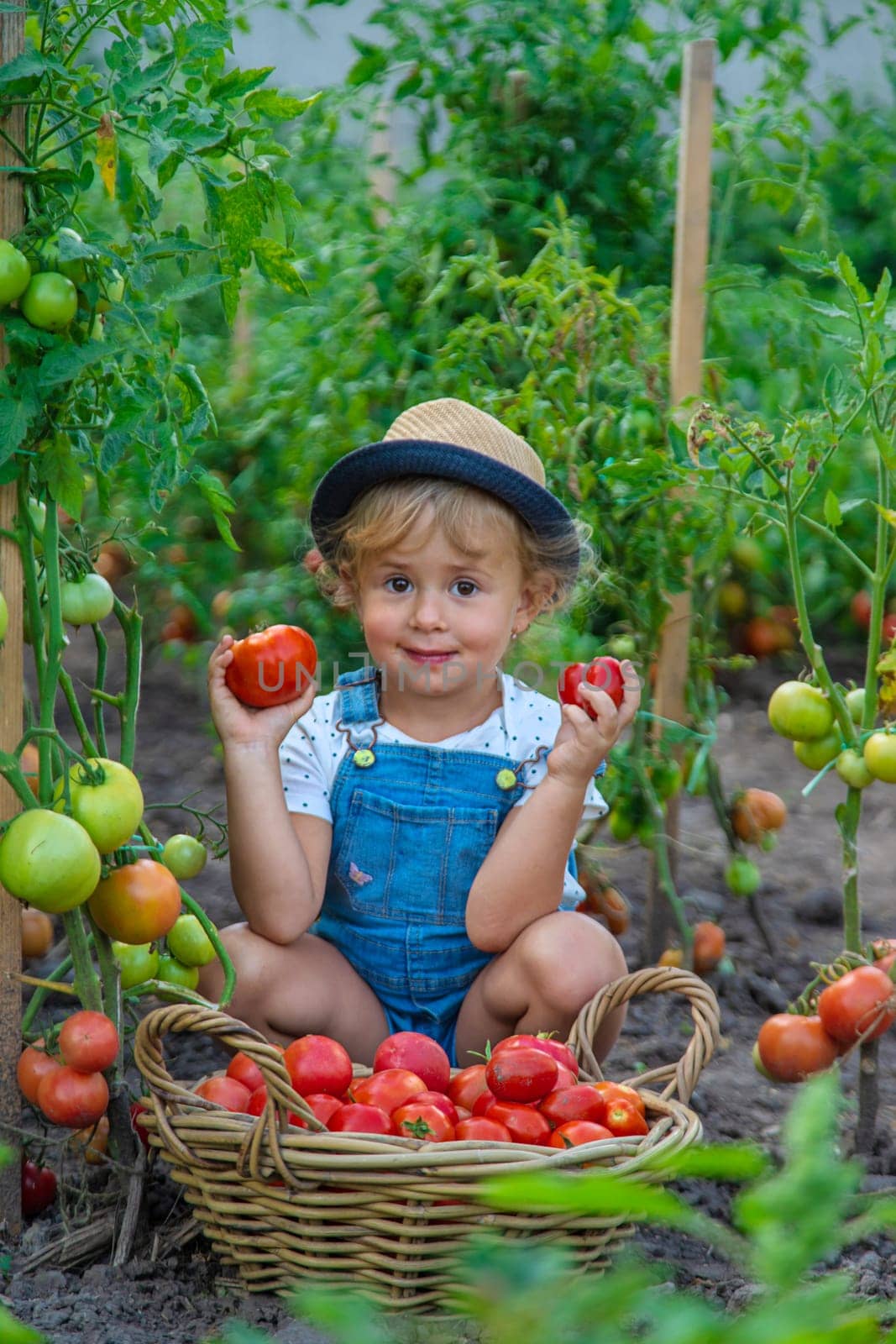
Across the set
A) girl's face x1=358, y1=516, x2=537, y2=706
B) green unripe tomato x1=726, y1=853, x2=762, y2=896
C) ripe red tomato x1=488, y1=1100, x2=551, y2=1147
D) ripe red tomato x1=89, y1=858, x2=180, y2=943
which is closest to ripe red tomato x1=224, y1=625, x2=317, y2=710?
girl's face x1=358, y1=516, x2=537, y2=706

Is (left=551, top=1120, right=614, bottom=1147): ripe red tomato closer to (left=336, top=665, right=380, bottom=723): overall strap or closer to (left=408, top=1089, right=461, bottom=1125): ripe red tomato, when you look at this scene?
(left=408, top=1089, right=461, bottom=1125): ripe red tomato

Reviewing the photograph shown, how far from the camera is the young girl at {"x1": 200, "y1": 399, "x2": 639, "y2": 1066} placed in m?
1.91

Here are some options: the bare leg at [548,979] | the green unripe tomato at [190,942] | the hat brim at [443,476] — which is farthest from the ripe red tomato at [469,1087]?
the hat brim at [443,476]

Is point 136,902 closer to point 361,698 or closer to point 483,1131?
point 483,1131

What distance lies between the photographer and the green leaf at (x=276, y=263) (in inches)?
60.9

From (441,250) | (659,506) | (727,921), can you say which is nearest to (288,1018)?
(659,506)

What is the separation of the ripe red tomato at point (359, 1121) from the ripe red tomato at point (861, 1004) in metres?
0.67

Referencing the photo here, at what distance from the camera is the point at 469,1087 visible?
5.60 feet

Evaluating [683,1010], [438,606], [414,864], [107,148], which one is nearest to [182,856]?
[414,864]

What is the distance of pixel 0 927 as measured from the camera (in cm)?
159

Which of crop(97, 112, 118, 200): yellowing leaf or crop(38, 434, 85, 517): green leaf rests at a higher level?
crop(97, 112, 118, 200): yellowing leaf

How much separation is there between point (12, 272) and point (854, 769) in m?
1.25

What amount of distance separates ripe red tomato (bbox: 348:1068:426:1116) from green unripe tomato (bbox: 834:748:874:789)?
73cm

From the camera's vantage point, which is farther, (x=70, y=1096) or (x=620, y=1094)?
(x=620, y=1094)
